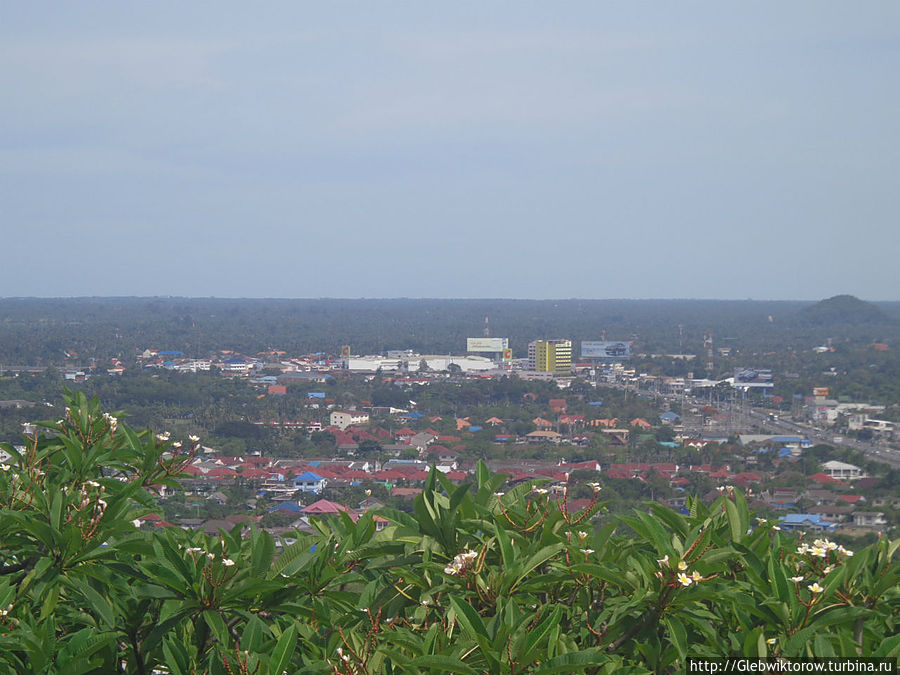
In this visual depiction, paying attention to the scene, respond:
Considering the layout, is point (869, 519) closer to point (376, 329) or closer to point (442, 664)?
point (442, 664)

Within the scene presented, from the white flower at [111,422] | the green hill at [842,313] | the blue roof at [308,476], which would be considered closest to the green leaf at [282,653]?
the white flower at [111,422]

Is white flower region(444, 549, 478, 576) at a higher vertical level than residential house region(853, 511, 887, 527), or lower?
higher

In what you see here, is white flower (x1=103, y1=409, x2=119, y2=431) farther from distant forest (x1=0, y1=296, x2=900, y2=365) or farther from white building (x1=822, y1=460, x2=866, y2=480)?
distant forest (x1=0, y1=296, x2=900, y2=365)

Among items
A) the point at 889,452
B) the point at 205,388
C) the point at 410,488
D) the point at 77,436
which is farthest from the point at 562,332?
the point at 77,436

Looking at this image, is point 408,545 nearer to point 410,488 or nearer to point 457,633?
point 457,633

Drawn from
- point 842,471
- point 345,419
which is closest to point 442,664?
point 842,471

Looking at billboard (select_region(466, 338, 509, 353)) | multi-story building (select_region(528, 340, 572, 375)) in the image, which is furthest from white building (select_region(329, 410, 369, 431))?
billboard (select_region(466, 338, 509, 353))

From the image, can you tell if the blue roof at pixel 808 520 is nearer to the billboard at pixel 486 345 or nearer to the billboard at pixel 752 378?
the billboard at pixel 752 378
